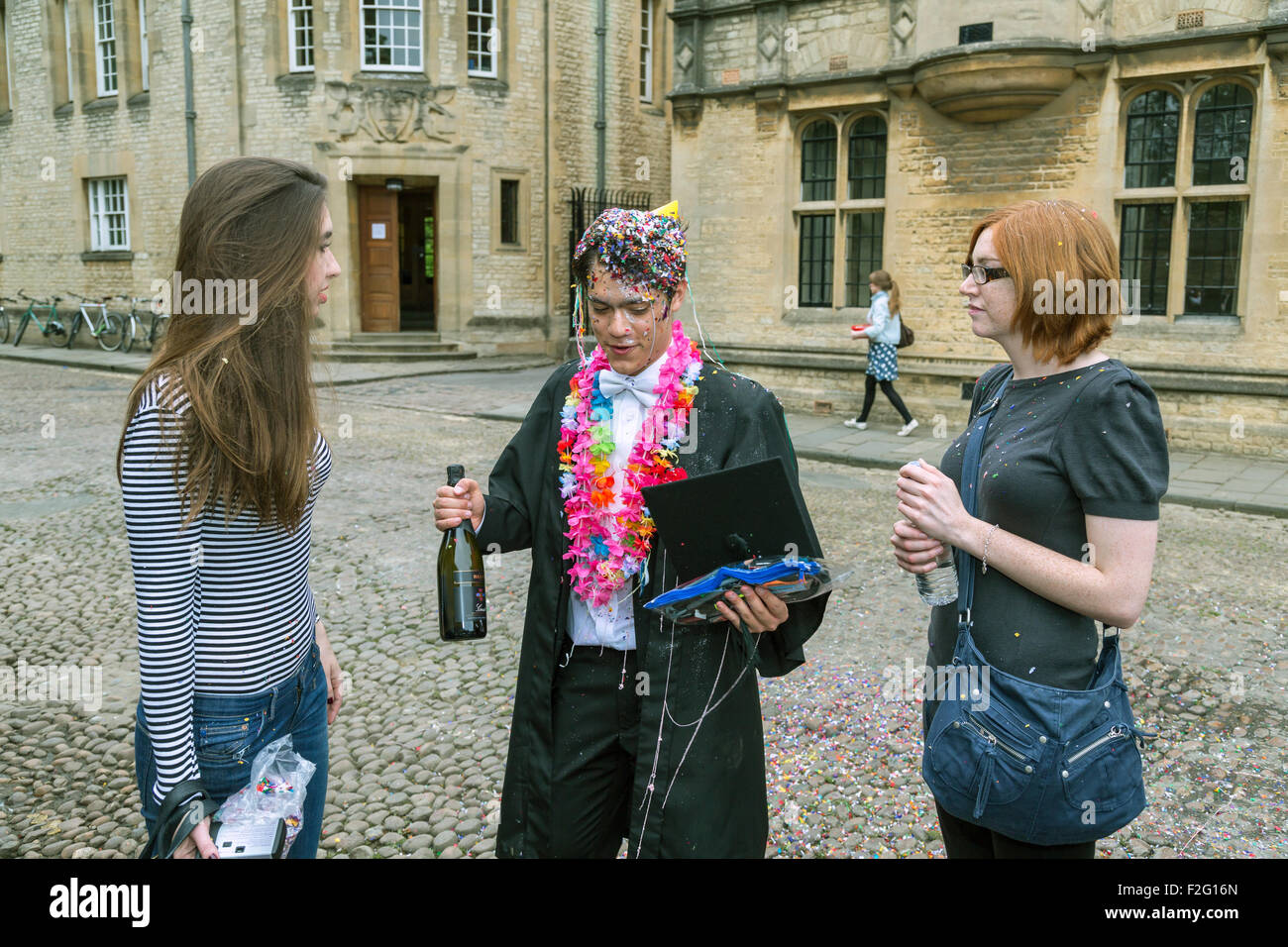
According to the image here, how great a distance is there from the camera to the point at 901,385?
46.1ft

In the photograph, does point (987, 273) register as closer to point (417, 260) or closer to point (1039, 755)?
point (1039, 755)

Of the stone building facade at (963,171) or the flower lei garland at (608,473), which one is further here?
the stone building facade at (963,171)

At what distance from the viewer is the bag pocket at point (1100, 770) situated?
213 cm

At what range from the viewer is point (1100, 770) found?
2154mm

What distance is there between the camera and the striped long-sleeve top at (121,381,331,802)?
6.66ft

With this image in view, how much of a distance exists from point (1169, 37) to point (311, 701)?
483 inches

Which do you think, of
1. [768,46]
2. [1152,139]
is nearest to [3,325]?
[768,46]

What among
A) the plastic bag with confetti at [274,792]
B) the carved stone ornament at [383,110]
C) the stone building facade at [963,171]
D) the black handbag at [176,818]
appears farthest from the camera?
the carved stone ornament at [383,110]

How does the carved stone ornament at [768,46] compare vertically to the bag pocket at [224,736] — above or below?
above

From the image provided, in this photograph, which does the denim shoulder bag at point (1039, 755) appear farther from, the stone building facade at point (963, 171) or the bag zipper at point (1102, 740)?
the stone building facade at point (963, 171)

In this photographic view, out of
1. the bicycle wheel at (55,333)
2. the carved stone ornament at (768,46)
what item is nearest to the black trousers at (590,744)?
the carved stone ornament at (768,46)

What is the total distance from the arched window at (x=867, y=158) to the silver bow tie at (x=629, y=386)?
1245cm

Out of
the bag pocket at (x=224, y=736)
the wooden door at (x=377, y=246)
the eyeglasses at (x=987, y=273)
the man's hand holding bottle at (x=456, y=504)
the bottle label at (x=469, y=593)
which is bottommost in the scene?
the bag pocket at (x=224, y=736)

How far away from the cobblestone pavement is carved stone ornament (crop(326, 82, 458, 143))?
533 inches
